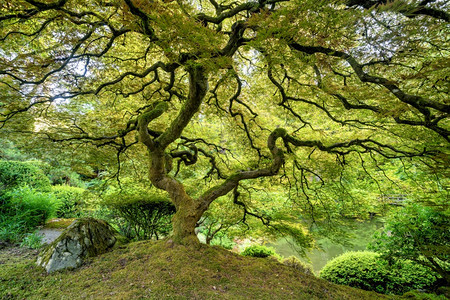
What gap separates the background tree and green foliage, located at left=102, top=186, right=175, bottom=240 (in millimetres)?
738

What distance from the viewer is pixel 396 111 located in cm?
165

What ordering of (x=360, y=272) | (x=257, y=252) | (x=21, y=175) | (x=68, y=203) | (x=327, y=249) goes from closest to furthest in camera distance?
(x=360, y=272), (x=257, y=252), (x=21, y=175), (x=68, y=203), (x=327, y=249)

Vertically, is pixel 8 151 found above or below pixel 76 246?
above

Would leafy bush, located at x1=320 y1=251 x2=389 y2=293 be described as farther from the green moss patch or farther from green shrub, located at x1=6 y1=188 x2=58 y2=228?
green shrub, located at x1=6 y1=188 x2=58 y2=228

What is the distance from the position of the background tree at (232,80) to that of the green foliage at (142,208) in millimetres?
738

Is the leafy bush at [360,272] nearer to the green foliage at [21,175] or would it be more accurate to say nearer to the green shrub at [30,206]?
the green shrub at [30,206]

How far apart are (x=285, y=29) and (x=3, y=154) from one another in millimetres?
12025

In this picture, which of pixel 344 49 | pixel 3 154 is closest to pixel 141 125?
pixel 344 49

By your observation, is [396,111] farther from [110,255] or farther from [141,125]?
[110,255]

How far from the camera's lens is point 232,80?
11.7ft

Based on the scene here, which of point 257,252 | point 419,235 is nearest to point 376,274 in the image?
point 419,235

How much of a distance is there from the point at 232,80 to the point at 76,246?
A: 3.50m

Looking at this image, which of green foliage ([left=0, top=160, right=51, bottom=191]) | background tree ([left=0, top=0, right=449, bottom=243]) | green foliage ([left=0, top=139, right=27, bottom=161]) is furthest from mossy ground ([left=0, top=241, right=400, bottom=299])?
green foliage ([left=0, top=139, right=27, bottom=161])

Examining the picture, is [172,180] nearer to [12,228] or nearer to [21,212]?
[12,228]
